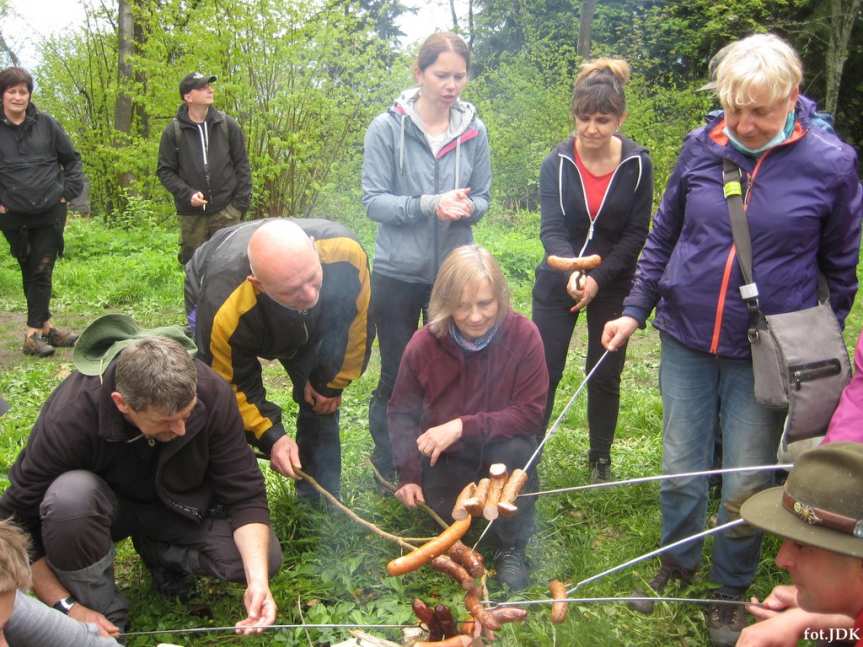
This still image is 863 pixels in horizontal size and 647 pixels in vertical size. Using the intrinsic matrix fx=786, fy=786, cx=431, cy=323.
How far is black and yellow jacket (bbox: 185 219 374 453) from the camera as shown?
304cm

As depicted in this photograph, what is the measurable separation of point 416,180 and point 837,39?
473 inches

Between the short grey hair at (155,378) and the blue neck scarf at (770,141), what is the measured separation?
192cm

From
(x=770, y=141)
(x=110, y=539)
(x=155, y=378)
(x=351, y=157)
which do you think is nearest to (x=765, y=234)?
(x=770, y=141)

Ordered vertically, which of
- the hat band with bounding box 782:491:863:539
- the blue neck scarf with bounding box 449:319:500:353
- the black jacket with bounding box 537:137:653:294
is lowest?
the hat band with bounding box 782:491:863:539

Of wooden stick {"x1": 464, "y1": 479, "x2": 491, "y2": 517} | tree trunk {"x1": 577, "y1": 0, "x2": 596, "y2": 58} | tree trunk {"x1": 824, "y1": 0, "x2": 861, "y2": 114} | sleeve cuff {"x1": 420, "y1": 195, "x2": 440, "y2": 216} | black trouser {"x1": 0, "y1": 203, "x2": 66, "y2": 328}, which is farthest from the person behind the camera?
tree trunk {"x1": 577, "y1": 0, "x2": 596, "y2": 58}

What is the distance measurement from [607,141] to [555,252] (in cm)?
56

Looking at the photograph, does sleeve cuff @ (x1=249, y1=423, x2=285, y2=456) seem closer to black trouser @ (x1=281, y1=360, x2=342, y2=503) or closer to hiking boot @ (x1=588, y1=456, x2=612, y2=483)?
black trouser @ (x1=281, y1=360, x2=342, y2=503)

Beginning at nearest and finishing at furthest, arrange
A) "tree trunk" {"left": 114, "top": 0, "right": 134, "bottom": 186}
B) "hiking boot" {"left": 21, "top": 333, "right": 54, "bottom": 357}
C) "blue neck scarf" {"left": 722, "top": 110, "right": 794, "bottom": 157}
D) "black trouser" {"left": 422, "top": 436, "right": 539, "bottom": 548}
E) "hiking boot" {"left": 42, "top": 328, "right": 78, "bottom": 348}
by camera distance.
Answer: "blue neck scarf" {"left": 722, "top": 110, "right": 794, "bottom": 157} → "black trouser" {"left": 422, "top": 436, "right": 539, "bottom": 548} → "hiking boot" {"left": 21, "top": 333, "right": 54, "bottom": 357} → "hiking boot" {"left": 42, "top": 328, "right": 78, "bottom": 348} → "tree trunk" {"left": 114, "top": 0, "right": 134, "bottom": 186}

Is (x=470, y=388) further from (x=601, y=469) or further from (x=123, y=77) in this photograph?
(x=123, y=77)

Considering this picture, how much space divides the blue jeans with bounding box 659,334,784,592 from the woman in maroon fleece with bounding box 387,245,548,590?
60 centimetres

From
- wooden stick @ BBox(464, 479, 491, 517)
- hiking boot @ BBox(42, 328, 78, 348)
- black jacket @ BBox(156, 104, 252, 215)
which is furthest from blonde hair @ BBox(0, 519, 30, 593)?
black jacket @ BBox(156, 104, 252, 215)

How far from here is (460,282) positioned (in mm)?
3066

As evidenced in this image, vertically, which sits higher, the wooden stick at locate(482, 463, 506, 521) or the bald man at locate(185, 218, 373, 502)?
the bald man at locate(185, 218, 373, 502)

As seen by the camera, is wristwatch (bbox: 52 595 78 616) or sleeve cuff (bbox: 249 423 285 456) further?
sleeve cuff (bbox: 249 423 285 456)
